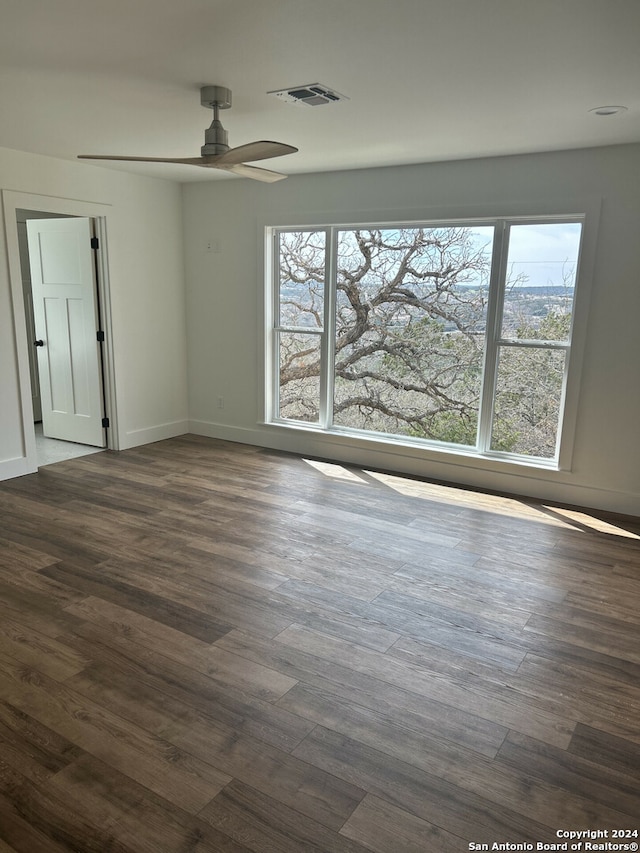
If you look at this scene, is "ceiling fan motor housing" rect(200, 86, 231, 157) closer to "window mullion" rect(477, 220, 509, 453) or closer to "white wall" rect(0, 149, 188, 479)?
"white wall" rect(0, 149, 188, 479)

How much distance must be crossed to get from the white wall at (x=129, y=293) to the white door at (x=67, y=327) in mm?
215

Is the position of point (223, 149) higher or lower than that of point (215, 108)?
lower

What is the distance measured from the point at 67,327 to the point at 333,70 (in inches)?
153

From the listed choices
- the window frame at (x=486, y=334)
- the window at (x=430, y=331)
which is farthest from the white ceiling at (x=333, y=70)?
the window at (x=430, y=331)

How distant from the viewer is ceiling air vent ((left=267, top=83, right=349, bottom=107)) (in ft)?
9.59

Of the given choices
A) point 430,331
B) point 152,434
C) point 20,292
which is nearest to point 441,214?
point 430,331

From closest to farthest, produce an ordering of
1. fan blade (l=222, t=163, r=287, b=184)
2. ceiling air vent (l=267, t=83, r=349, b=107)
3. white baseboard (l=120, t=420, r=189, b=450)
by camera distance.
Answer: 1. ceiling air vent (l=267, t=83, r=349, b=107)
2. fan blade (l=222, t=163, r=287, b=184)
3. white baseboard (l=120, t=420, r=189, b=450)

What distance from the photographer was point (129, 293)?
18.3ft

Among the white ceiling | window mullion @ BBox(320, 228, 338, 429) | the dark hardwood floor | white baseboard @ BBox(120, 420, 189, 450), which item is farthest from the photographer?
white baseboard @ BBox(120, 420, 189, 450)

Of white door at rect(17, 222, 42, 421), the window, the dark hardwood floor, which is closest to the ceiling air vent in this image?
the window

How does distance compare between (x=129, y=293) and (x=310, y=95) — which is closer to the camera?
(x=310, y=95)

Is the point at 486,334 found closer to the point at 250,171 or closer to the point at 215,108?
the point at 250,171

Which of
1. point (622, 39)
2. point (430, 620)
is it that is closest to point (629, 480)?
point (430, 620)

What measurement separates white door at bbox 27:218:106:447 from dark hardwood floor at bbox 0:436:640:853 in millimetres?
1630
